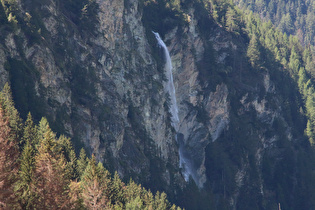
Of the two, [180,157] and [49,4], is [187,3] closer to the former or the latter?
[180,157]

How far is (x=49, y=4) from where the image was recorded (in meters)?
86.4

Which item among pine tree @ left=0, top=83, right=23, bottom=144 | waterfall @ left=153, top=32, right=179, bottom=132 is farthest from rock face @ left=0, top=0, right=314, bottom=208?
pine tree @ left=0, top=83, right=23, bottom=144

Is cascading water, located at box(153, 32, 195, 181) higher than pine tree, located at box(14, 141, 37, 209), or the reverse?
cascading water, located at box(153, 32, 195, 181)

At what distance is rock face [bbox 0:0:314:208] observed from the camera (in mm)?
80188

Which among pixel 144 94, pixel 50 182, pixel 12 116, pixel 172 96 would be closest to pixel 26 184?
pixel 50 182

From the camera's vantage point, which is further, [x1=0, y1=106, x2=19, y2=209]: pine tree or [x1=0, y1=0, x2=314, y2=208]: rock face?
[x1=0, y1=0, x2=314, y2=208]: rock face

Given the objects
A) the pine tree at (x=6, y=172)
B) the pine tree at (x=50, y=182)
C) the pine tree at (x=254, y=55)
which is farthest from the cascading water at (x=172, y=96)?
the pine tree at (x=50, y=182)

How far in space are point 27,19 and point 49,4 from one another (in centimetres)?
664

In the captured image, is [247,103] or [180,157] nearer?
[180,157]

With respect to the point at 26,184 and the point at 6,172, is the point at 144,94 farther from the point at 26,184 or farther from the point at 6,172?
the point at 6,172

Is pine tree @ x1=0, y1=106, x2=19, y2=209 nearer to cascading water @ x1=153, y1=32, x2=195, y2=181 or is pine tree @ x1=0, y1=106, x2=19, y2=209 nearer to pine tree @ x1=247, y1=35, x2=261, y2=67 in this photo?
cascading water @ x1=153, y1=32, x2=195, y2=181

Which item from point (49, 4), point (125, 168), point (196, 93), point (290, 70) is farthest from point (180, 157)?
point (290, 70)

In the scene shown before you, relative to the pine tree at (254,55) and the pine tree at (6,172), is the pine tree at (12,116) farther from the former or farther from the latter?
the pine tree at (254,55)

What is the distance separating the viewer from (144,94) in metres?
107
